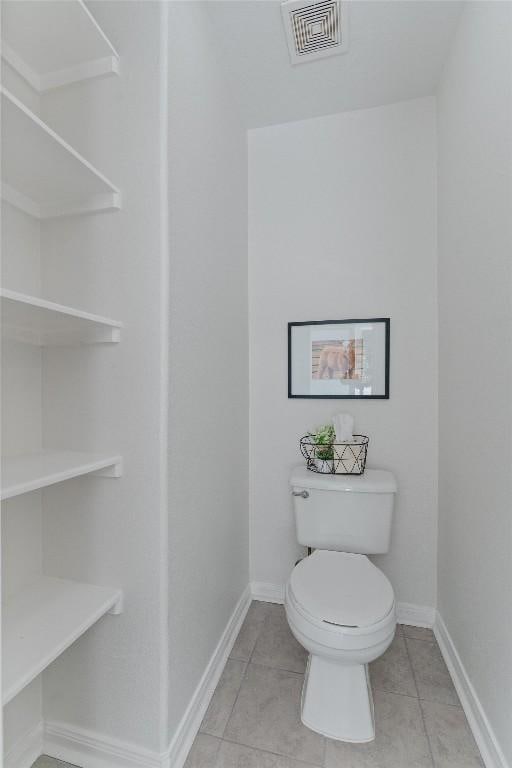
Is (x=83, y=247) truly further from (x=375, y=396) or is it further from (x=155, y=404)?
(x=375, y=396)

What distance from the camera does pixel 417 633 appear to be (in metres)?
1.67

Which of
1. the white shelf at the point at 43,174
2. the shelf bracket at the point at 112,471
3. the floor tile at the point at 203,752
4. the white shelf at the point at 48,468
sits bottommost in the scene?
the floor tile at the point at 203,752

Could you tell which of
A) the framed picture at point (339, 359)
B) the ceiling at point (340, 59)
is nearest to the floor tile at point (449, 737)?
the framed picture at point (339, 359)

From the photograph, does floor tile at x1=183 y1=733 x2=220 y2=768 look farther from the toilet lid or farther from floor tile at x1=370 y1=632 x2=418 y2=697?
floor tile at x1=370 y1=632 x2=418 y2=697

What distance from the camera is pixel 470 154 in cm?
131

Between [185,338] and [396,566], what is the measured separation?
1438 mm

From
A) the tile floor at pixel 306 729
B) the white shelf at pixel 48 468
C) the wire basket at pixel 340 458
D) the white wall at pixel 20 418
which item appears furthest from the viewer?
the wire basket at pixel 340 458

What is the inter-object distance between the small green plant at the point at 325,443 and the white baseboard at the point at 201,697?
78 centimetres

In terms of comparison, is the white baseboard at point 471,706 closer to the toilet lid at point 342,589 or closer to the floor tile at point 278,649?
the toilet lid at point 342,589

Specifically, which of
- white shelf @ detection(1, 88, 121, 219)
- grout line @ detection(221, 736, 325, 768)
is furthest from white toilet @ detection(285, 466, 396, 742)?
white shelf @ detection(1, 88, 121, 219)

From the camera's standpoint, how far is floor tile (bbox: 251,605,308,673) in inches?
58.4

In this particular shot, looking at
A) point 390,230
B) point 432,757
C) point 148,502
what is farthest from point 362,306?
point 432,757

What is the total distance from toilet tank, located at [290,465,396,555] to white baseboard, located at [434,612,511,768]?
435mm

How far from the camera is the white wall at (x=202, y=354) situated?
1.11 meters
